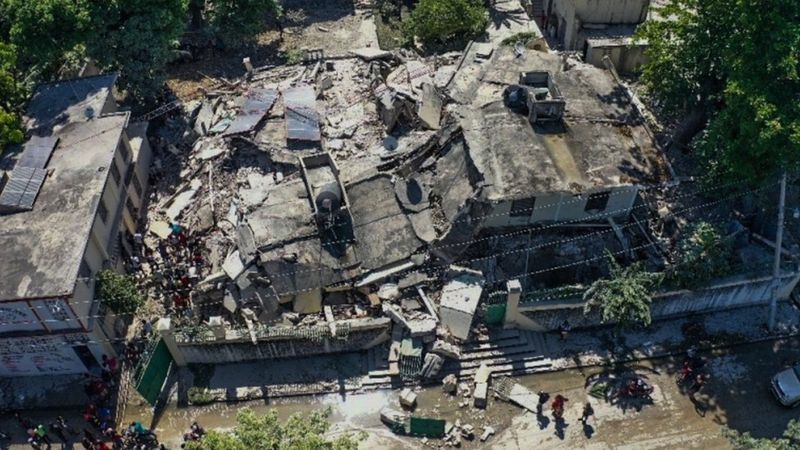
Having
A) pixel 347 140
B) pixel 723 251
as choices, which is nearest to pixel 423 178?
pixel 347 140

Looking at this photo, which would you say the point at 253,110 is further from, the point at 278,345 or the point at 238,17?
the point at 278,345

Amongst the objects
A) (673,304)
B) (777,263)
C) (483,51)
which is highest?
(483,51)

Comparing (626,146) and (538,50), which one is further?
(538,50)

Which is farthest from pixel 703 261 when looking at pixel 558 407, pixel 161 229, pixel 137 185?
pixel 137 185

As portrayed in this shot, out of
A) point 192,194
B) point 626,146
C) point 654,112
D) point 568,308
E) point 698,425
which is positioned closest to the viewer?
point 698,425

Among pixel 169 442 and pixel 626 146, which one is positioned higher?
pixel 626 146

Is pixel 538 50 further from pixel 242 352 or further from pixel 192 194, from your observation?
pixel 242 352

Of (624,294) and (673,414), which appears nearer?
(673,414)

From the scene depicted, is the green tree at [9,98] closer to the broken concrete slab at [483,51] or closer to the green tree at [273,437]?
the green tree at [273,437]
